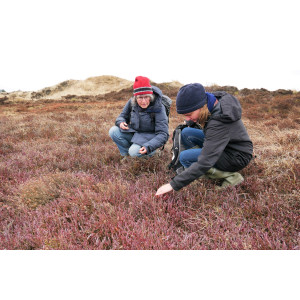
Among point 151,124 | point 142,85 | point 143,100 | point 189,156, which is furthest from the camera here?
point 151,124

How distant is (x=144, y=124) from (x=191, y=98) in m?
1.84

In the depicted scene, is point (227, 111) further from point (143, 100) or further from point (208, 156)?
point (143, 100)

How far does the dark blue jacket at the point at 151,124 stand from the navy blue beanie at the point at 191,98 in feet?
4.63

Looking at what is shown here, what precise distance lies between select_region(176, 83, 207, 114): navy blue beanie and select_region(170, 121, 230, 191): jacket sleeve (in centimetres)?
28

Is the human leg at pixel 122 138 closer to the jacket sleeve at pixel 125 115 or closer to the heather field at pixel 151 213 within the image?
the jacket sleeve at pixel 125 115

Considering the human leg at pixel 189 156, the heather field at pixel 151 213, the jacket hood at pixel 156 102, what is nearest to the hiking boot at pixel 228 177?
the heather field at pixel 151 213

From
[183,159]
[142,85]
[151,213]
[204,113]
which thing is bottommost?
[151,213]

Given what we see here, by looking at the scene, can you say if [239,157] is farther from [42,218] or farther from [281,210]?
[42,218]

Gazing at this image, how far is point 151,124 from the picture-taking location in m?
3.91

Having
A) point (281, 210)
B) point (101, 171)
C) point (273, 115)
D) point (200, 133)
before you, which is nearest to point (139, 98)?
point (200, 133)

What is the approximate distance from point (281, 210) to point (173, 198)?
46.0 inches

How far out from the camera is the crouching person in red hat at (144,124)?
3531mm

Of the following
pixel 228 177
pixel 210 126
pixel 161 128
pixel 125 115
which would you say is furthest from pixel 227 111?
pixel 125 115

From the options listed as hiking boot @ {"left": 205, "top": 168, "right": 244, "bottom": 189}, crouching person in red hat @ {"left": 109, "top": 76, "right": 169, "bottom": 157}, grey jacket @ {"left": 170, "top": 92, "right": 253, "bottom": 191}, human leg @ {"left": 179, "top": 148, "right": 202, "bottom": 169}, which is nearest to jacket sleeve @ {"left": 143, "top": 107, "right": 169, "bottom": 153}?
crouching person in red hat @ {"left": 109, "top": 76, "right": 169, "bottom": 157}
